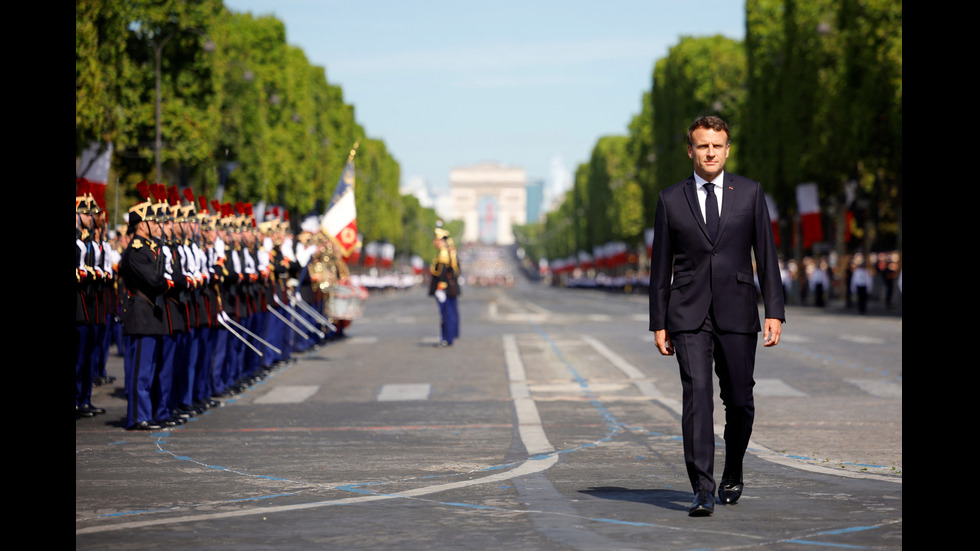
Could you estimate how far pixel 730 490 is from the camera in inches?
348

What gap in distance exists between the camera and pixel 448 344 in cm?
2828

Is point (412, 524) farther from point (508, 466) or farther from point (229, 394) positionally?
point (229, 394)

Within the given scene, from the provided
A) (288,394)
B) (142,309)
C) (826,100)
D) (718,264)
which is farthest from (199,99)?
(718,264)

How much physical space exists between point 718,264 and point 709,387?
66 cm

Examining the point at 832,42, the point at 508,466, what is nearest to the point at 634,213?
the point at 832,42

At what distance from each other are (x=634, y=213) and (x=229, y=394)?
103 meters

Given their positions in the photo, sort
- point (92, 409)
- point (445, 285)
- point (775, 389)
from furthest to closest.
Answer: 1. point (445, 285)
2. point (775, 389)
3. point (92, 409)

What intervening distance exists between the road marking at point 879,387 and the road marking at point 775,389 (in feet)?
2.65

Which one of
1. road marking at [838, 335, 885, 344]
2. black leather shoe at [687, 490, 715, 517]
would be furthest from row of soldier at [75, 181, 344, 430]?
road marking at [838, 335, 885, 344]

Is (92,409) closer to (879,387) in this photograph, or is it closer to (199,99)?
(879,387)

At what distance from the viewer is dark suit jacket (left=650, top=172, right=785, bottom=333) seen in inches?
340

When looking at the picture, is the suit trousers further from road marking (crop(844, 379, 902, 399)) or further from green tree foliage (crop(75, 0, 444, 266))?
green tree foliage (crop(75, 0, 444, 266))

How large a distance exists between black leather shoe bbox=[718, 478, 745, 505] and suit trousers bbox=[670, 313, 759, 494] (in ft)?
0.24

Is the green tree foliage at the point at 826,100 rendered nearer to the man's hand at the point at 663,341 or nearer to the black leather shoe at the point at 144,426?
the black leather shoe at the point at 144,426
